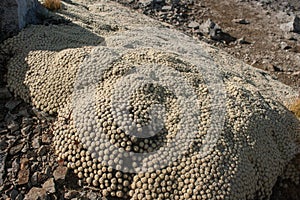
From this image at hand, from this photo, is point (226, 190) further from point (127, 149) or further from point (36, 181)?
point (36, 181)

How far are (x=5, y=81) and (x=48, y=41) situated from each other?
4.45 feet

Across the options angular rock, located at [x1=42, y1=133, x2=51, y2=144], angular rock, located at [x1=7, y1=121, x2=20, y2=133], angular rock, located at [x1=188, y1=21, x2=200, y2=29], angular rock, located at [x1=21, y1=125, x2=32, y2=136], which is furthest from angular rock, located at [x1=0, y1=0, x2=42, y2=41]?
angular rock, located at [x1=188, y1=21, x2=200, y2=29]

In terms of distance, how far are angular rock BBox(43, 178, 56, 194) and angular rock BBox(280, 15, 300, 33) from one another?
43.0 feet

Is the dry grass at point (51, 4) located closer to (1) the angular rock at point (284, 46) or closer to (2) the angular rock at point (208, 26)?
(2) the angular rock at point (208, 26)

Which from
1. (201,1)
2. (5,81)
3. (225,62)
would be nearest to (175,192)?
(5,81)

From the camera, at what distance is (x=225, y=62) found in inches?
419

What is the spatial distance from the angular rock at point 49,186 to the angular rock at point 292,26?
13.1m

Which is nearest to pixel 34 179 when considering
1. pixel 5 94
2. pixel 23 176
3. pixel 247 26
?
pixel 23 176

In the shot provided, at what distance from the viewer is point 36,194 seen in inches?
202

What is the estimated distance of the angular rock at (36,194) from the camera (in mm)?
5078

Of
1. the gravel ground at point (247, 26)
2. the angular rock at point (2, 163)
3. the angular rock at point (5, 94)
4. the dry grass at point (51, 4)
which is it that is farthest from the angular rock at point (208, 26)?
the angular rock at point (2, 163)

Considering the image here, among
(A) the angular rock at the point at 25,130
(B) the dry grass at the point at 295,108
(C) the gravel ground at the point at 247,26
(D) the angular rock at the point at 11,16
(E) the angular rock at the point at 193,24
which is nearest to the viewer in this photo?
(A) the angular rock at the point at 25,130

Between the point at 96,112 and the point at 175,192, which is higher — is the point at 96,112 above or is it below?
above

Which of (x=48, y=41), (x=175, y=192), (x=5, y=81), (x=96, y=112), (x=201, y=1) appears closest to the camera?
(x=175, y=192)
